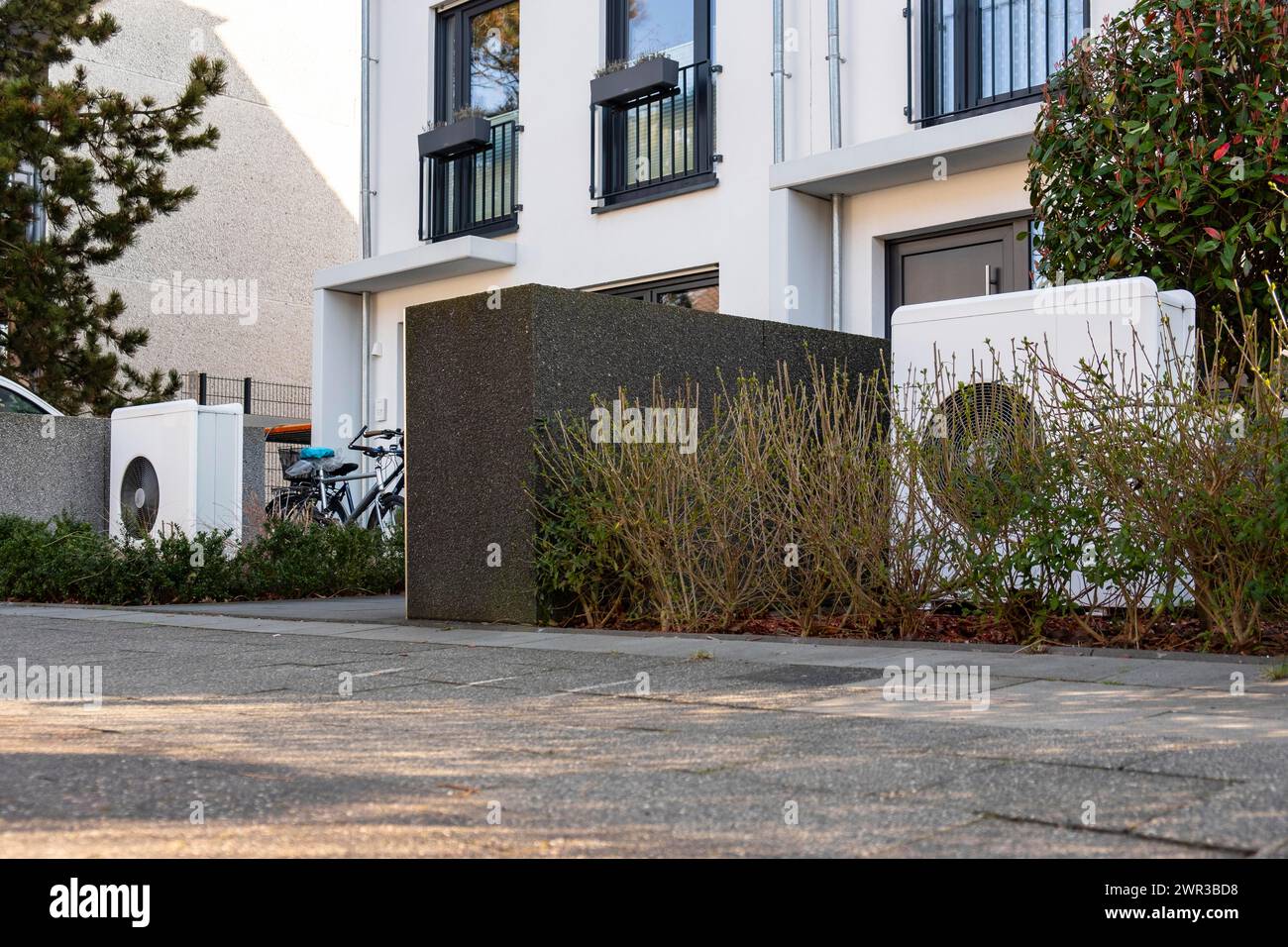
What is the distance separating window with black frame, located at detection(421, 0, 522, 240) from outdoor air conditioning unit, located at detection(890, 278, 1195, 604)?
25.4 feet

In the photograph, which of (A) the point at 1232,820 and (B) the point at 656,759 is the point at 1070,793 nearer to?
(A) the point at 1232,820

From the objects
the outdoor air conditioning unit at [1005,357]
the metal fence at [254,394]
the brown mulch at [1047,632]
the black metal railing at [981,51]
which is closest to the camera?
the brown mulch at [1047,632]

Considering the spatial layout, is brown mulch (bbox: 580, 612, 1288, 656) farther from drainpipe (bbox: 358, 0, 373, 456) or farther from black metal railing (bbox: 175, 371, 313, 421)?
black metal railing (bbox: 175, 371, 313, 421)

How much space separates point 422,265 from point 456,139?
153 cm

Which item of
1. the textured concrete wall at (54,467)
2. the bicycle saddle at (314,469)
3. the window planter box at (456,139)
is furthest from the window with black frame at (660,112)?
the textured concrete wall at (54,467)

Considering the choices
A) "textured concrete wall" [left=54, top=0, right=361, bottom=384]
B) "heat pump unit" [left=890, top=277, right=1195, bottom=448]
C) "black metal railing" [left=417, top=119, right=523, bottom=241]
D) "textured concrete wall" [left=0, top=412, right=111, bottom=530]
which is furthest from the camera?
"textured concrete wall" [left=54, top=0, right=361, bottom=384]

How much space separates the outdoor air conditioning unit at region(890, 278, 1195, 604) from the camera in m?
6.27

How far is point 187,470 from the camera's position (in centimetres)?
1125

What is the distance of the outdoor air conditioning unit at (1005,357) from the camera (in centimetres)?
627

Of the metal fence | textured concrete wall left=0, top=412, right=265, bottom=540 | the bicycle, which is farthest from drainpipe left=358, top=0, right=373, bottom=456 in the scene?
the metal fence

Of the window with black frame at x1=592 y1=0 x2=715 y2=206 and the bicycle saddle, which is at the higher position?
the window with black frame at x1=592 y1=0 x2=715 y2=206

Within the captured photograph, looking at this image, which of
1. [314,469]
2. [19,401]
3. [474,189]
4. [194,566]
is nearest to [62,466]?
[19,401]

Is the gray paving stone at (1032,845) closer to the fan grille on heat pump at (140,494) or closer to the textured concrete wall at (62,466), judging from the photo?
the textured concrete wall at (62,466)

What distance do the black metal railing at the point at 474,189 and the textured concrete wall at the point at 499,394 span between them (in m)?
6.75
